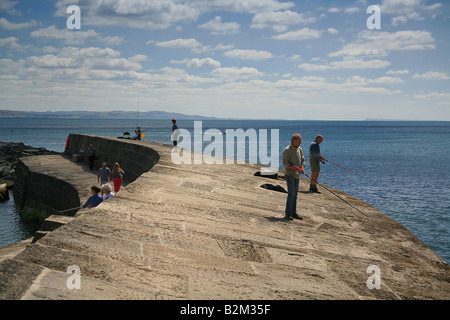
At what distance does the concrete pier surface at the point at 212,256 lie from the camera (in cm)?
322

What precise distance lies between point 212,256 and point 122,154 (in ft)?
45.9

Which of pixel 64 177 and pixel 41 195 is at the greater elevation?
pixel 64 177

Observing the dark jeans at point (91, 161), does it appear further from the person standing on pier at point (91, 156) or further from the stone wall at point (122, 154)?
the stone wall at point (122, 154)

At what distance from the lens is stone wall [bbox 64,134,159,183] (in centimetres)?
1472

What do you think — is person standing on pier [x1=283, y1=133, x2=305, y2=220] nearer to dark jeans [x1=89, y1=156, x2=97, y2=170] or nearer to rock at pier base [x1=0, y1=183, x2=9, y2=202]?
dark jeans [x1=89, y1=156, x2=97, y2=170]

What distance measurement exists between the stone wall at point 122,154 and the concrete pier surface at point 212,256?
7234 mm

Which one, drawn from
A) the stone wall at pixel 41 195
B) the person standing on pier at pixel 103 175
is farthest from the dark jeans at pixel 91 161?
the person standing on pier at pixel 103 175

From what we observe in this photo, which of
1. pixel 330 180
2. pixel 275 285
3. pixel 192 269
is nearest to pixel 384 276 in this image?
pixel 275 285

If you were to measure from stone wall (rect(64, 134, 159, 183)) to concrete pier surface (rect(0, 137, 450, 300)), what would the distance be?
723cm

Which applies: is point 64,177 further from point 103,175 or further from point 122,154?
point 103,175

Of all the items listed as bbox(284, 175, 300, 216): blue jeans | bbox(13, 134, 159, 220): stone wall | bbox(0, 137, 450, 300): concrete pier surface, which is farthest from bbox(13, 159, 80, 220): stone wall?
bbox(284, 175, 300, 216): blue jeans

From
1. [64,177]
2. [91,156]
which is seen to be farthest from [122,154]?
[64,177]

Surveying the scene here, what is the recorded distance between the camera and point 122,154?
17.3 m

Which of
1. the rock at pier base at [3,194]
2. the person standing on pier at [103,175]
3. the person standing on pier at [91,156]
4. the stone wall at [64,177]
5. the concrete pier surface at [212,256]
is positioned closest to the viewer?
the concrete pier surface at [212,256]
